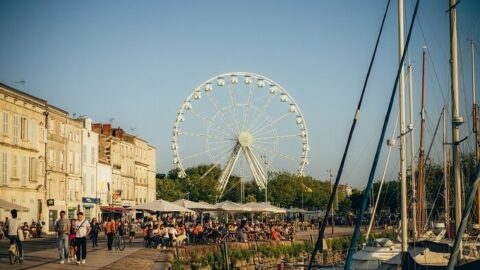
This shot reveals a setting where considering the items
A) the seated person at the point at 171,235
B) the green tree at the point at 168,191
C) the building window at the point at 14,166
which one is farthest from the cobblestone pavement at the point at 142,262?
the green tree at the point at 168,191

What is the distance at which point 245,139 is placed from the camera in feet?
220

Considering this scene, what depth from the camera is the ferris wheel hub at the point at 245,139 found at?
66812 mm

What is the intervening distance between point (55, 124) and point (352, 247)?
Result: 52.2m

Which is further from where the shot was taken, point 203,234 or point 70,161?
point 70,161

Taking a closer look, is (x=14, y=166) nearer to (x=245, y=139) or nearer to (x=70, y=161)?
(x=70, y=161)

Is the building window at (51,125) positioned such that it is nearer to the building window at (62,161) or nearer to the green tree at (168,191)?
the building window at (62,161)

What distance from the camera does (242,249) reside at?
1543 inches

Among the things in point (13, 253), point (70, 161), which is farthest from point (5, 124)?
point (13, 253)

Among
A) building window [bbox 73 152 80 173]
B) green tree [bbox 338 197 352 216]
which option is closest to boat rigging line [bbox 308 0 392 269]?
building window [bbox 73 152 80 173]

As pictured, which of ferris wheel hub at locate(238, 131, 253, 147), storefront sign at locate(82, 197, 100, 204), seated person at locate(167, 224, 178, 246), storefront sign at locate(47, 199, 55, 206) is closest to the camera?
seated person at locate(167, 224, 178, 246)

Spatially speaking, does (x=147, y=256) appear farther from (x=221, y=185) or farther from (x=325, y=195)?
(x=325, y=195)

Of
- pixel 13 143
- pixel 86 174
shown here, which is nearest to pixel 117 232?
pixel 13 143

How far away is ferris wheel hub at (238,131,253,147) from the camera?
219 feet

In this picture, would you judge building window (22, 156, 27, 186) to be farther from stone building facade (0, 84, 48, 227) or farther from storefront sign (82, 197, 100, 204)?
storefront sign (82, 197, 100, 204)
